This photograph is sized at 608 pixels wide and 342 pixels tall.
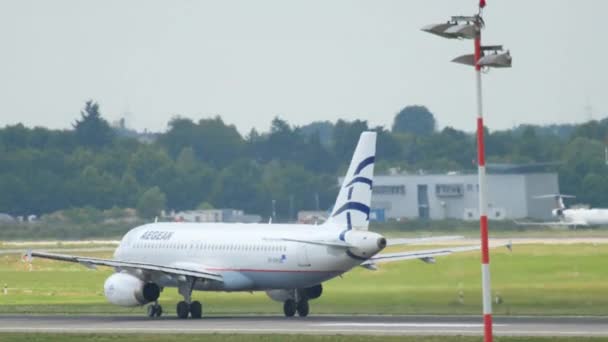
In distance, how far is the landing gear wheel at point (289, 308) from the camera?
59281 mm

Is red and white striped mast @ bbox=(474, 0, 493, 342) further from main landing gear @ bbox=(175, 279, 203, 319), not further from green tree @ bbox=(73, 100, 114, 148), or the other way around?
green tree @ bbox=(73, 100, 114, 148)

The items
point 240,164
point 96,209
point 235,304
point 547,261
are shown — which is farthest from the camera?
point 240,164

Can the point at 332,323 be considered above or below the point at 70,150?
below

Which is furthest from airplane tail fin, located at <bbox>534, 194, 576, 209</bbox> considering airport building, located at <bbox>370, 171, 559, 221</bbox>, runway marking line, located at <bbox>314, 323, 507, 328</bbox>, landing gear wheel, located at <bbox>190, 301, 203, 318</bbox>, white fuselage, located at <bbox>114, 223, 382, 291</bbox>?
runway marking line, located at <bbox>314, 323, 507, 328</bbox>

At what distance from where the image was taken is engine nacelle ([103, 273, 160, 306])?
190 ft

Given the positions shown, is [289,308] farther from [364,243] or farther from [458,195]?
[458,195]

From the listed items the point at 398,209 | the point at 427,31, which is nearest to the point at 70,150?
the point at 398,209

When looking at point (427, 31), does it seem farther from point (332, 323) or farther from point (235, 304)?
point (235, 304)

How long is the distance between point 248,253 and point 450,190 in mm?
79735

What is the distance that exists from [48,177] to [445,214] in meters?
35.0

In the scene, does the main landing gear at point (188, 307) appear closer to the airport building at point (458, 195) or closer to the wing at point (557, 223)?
the wing at point (557, 223)

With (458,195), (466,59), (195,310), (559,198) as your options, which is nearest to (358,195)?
(195,310)

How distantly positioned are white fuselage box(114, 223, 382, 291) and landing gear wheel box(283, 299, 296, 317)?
0.88 meters

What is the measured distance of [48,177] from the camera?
136250 mm
